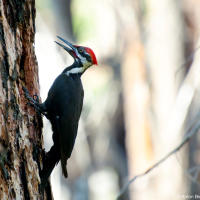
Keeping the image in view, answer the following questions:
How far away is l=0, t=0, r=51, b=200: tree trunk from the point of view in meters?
2.81

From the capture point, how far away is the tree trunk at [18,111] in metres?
2.81

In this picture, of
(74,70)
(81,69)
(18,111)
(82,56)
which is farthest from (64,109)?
(18,111)

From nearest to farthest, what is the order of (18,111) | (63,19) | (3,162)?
(3,162) < (18,111) < (63,19)

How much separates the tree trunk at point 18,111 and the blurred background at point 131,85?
3.41 metres

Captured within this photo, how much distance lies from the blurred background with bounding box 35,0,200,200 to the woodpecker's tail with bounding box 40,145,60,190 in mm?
2978

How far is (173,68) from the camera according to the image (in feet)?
28.2

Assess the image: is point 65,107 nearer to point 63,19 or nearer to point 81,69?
point 81,69

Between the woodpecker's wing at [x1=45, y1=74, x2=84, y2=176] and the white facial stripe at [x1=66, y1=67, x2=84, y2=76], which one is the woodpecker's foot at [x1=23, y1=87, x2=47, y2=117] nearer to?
the woodpecker's wing at [x1=45, y1=74, x2=84, y2=176]

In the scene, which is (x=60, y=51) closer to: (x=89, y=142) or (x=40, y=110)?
(x=89, y=142)

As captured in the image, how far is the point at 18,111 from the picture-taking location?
309 cm

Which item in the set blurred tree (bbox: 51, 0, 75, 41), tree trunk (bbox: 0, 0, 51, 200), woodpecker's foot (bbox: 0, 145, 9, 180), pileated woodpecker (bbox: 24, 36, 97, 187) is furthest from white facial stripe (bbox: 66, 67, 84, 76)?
blurred tree (bbox: 51, 0, 75, 41)

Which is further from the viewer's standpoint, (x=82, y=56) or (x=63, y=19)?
(x=63, y=19)

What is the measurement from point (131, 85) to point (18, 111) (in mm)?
7374

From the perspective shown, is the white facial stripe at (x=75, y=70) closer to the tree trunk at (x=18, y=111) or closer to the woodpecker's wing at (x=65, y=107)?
the woodpecker's wing at (x=65, y=107)
